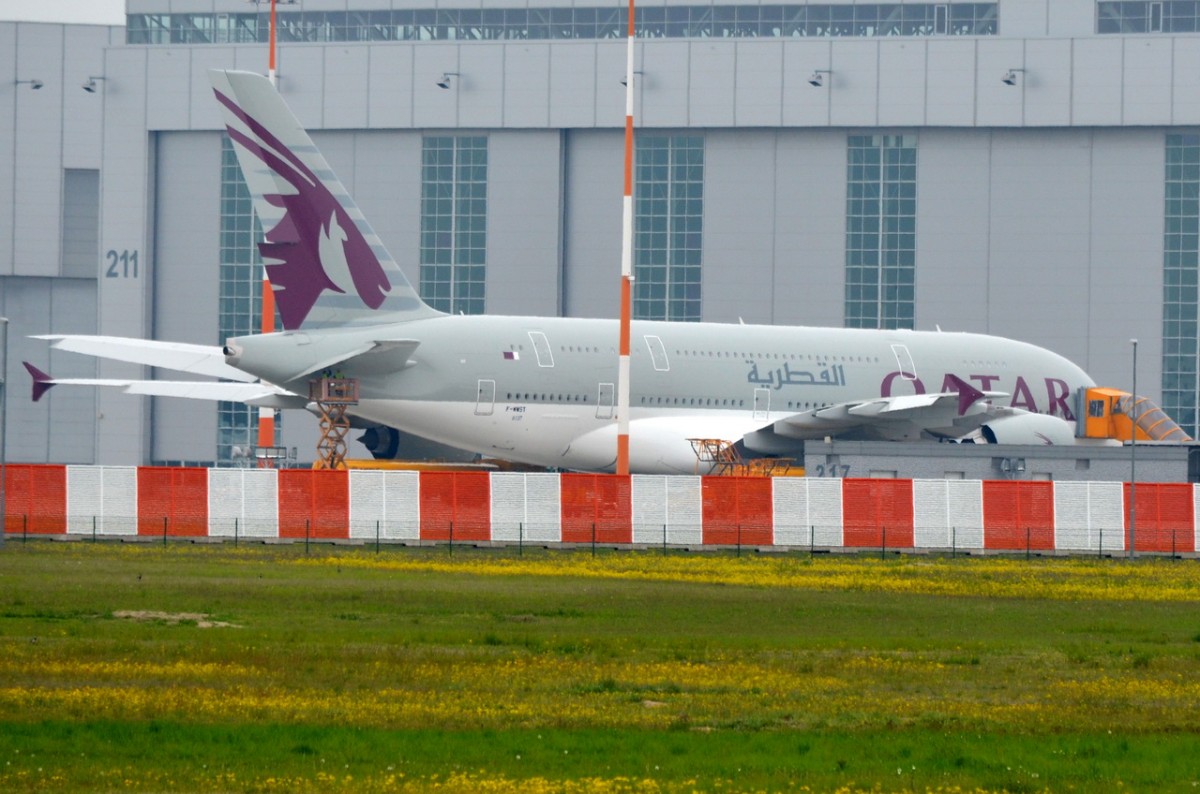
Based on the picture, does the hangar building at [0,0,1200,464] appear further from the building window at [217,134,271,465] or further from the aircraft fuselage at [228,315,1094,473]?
the aircraft fuselage at [228,315,1094,473]

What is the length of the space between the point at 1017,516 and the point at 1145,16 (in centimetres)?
5017

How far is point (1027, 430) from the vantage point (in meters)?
54.2

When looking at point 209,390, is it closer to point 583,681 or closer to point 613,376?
point 613,376

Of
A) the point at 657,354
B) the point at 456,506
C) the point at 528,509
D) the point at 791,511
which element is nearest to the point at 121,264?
the point at 657,354

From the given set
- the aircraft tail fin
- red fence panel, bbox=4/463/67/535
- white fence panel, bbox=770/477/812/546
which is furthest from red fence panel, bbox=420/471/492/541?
red fence panel, bbox=4/463/67/535

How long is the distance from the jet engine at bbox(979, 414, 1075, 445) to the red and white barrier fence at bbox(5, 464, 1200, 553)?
1212 cm

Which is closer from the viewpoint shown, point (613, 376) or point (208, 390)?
point (613, 376)

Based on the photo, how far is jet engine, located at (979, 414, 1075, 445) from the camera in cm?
5378

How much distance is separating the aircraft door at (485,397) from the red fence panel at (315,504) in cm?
792

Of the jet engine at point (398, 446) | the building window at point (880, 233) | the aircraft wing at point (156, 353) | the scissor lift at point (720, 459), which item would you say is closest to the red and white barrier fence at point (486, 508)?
the scissor lift at point (720, 459)

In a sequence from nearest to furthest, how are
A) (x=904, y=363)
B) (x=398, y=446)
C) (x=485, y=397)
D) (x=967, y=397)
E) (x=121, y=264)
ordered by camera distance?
1. (x=485, y=397)
2. (x=967, y=397)
3. (x=398, y=446)
4. (x=904, y=363)
5. (x=121, y=264)

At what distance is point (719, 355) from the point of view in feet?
176

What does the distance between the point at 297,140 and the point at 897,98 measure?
121 feet

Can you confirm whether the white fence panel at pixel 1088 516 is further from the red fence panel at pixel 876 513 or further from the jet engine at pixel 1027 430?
the jet engine at pixel 1027 430
